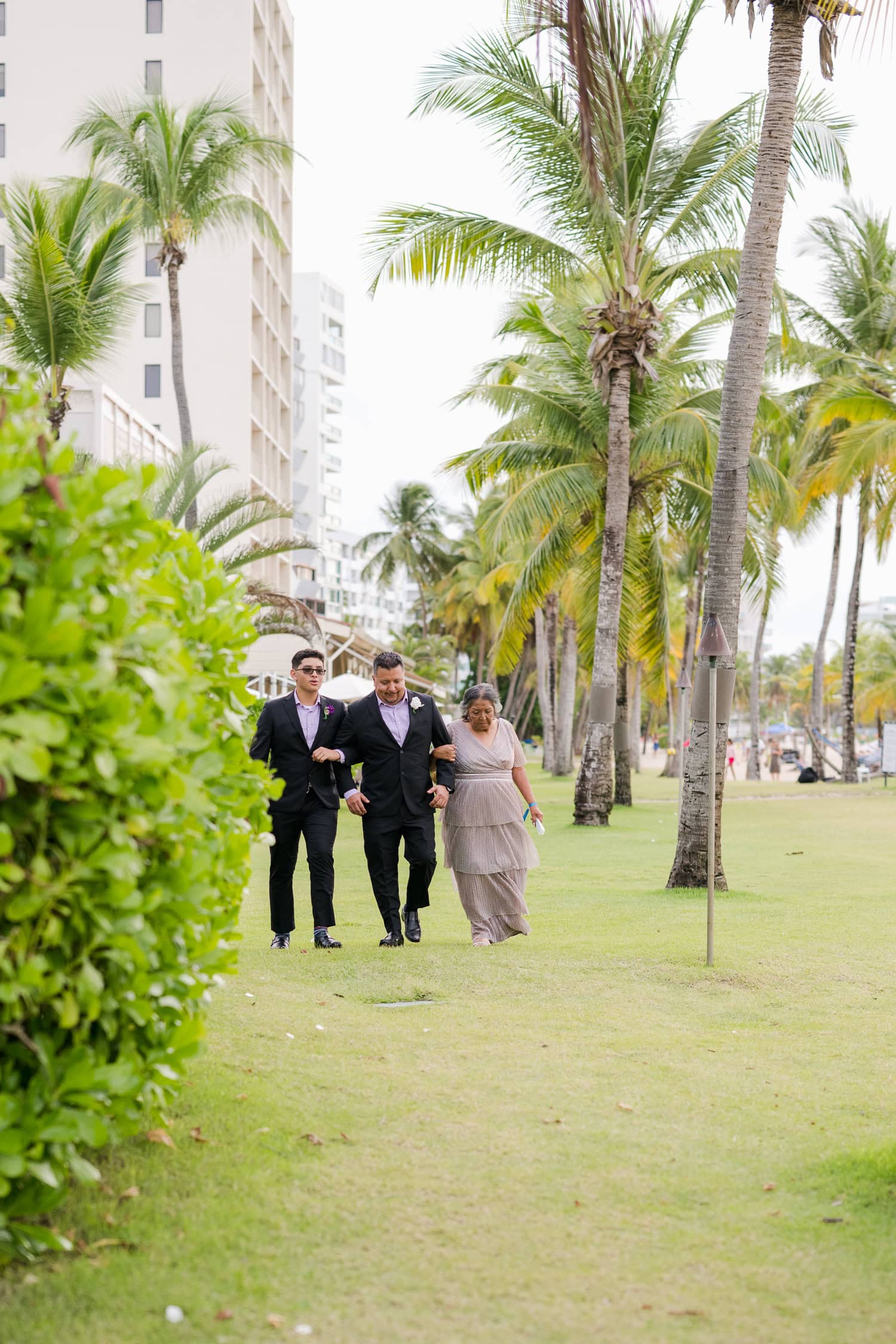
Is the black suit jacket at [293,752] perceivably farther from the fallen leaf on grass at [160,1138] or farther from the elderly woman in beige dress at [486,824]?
the fallen leaf on grass at [160,1138]

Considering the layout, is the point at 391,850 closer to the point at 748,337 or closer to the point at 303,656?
the point at 303,656

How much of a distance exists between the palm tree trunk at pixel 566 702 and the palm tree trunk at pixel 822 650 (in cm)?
753

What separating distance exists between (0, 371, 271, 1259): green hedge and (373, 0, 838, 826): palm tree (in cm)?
1289

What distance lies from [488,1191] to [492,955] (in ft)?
13.8

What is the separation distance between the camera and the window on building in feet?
154

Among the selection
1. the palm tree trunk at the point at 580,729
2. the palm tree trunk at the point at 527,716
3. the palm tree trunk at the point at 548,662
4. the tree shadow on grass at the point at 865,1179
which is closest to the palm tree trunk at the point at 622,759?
the palm tree trunk at the point at 548,662

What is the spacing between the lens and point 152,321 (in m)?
47.1

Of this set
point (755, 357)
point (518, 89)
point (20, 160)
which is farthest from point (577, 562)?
point (20, 160)

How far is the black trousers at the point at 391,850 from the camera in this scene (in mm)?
8758

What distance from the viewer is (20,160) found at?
48.5 metres

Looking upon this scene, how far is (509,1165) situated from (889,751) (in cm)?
3373

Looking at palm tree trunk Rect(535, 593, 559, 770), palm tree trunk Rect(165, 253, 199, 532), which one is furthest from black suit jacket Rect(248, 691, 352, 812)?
palm tree trunk Rect(535, 593, 559, 770)

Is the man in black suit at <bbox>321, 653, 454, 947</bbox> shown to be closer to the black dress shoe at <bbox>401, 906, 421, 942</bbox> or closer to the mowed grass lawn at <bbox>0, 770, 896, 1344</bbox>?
the black dress shoe at <bbox>401, 906, 421, 942</bbox>

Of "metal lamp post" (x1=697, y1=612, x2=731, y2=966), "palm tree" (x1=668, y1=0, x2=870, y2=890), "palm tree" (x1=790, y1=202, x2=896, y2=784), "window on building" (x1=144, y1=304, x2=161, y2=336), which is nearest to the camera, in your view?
"metal lamp post" (x1=697, y1=612, x2=731, y2=966)
